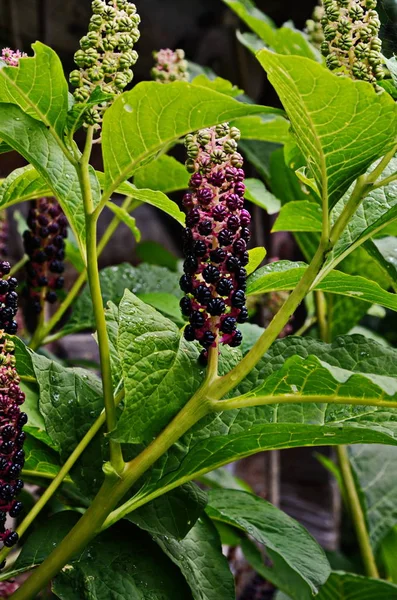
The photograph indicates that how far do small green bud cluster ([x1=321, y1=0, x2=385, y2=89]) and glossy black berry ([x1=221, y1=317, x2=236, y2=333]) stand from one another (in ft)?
0.74

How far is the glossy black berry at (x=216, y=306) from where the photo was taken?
1.94 ft

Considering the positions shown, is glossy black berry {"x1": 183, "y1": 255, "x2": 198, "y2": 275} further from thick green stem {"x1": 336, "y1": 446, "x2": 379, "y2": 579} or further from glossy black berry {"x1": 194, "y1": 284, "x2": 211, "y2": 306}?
thick green stem {"x1": 336, "y1": 446, "x2": 379, "y2": 579}

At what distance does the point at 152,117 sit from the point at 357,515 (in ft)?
2.72

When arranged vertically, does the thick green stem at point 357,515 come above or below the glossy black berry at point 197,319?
below

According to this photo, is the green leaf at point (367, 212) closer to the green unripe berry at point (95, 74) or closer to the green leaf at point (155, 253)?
the green unripe berry at point (95, 74)

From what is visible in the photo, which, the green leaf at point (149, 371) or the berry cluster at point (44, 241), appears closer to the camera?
the green leaf at point (149, 371)

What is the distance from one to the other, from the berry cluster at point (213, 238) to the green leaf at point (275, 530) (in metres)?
0.25

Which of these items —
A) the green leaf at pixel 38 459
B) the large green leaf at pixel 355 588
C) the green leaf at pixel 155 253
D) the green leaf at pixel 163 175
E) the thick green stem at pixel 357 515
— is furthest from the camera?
the green leaf at pixel 155 253

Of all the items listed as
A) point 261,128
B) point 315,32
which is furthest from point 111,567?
point 315,32

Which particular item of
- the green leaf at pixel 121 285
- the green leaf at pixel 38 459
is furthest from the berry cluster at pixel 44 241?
the green leaf at pixel 38 459

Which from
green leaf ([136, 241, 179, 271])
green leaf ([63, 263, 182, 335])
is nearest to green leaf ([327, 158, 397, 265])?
green leaf ([63, 263, 182, 335])

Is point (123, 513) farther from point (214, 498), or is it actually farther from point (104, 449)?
point (214, 498)

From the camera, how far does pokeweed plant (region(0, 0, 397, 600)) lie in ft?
1.90

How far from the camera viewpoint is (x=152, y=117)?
58 cm
